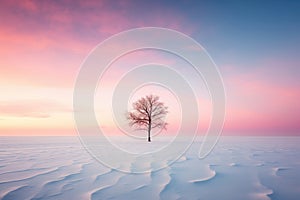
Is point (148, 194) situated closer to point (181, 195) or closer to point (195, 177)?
point (181, 195)

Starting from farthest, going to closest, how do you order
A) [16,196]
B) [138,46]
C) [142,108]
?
[142,108] → [138,46] → [16,196]

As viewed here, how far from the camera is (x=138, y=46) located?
17.1m

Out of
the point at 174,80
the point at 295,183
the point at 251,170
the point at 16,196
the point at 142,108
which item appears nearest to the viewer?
the point at 16,196

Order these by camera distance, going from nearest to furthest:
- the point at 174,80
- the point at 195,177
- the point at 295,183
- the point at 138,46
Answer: the point at 295,183
the point at 195,177
the point at 138,46
the point at 174,80

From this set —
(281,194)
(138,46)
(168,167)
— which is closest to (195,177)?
(168,167)

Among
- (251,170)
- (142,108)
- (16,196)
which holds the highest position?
(142,108)

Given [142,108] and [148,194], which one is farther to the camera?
[142,108]

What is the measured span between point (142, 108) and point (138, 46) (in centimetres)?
1577

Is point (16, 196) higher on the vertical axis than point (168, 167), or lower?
lower

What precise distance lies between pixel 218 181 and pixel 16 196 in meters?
4.99

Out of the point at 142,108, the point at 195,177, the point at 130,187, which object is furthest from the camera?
the point at 142,108

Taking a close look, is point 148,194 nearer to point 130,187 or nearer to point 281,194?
point 130,187

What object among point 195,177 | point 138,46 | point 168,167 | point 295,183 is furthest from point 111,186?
point 138,46

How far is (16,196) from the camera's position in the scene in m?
5.23
